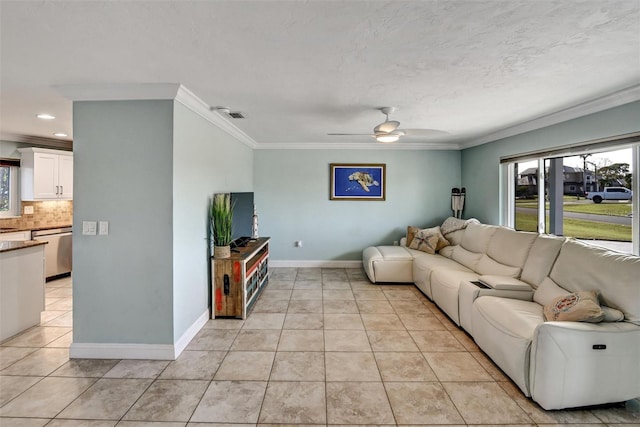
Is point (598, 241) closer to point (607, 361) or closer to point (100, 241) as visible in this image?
point (607, 361)

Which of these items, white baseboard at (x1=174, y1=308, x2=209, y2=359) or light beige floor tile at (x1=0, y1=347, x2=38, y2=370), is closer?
light beige floor tile at (x1=0, y1=347, x2=38, y2=370)

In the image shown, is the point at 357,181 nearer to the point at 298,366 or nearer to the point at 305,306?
the point at 305,306

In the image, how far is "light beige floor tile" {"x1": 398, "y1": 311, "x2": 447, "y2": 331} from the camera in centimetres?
329

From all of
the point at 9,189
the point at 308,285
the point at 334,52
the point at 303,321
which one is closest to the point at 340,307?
the point at 303,321

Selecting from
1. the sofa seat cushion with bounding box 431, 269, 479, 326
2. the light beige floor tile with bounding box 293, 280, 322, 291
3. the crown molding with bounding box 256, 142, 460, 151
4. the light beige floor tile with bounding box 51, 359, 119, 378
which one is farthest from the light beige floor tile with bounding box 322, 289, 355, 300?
the crown molding with bounding box 256, 142, 460, 151

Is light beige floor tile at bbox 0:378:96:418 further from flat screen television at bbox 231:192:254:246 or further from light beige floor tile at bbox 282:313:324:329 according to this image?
flat screen television at bbox 231:192:254:246

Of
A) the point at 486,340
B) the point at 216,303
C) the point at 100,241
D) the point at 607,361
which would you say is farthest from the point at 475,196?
the point at 100,241

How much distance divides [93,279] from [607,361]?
406cm

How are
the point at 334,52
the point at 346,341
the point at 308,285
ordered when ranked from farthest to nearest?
the point at 308,285 < the point at 346,341 < the point at 334,52

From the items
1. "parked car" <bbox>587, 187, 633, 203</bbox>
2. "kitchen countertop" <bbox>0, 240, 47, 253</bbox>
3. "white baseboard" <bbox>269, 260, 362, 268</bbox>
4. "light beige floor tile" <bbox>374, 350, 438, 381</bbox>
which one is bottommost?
"light beige floor tile" <bbox>374, 350, 438, 381</bbox>

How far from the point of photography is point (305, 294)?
14.3 ft

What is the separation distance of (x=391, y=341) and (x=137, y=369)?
2.32m

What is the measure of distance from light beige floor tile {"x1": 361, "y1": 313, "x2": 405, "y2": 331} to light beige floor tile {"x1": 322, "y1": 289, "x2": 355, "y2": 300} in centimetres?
63

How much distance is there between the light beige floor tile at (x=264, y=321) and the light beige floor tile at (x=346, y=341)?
2.00 ft
